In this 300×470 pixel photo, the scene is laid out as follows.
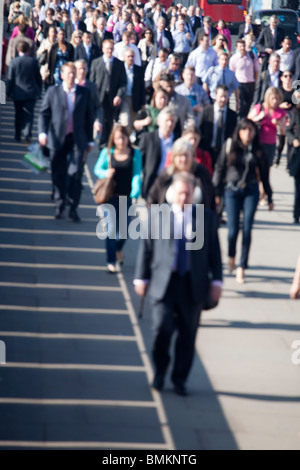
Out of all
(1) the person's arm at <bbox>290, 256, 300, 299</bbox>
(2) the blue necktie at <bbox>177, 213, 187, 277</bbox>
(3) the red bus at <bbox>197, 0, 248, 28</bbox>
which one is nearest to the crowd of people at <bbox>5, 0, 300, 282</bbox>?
(1) the person's arm at <bbox>290, 256, 300, 299</bbox>

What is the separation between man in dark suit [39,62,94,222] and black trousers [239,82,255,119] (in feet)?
23.4

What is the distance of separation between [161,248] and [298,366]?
6.28ft

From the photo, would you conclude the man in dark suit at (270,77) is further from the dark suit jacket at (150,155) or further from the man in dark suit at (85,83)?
the dark suit jacket at (150,155)

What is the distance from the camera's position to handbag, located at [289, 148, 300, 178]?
13.2 meters

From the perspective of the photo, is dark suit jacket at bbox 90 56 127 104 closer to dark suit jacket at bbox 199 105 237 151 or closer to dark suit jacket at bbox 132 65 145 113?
dark suit jacket at bbox 132 65 145 113

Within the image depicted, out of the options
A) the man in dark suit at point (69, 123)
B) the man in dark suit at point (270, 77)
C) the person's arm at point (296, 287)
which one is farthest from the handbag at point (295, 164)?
the man in dark suit at point (270, 77)

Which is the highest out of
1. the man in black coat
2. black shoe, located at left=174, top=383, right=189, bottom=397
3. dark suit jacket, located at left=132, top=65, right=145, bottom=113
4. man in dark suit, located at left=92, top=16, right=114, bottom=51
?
black shoe, located at left=174, top=383, right=189, bottom=397

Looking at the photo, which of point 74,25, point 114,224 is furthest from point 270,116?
point 74,25

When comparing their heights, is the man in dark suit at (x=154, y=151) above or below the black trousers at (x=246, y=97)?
above

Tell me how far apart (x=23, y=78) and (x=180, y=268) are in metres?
9.63

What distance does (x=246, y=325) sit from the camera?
957cm

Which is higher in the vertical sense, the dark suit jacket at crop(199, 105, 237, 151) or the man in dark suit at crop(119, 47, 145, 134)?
the dark suit jacket at crop(199, 105, 237, 151)

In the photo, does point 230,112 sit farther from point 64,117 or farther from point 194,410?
point 194,410

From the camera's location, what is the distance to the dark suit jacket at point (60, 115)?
40.3 ft
